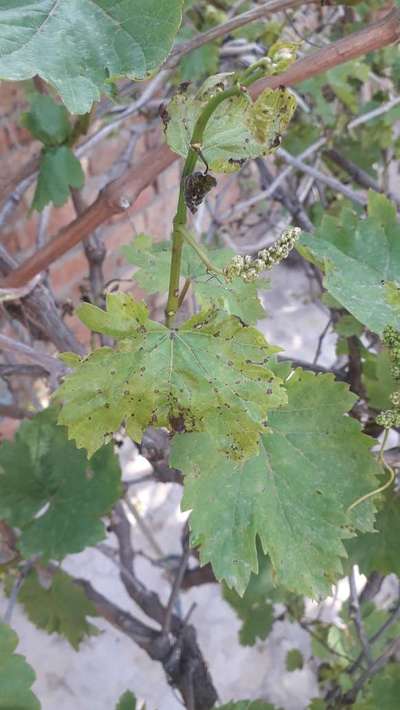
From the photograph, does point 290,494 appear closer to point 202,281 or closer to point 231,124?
point 202,281

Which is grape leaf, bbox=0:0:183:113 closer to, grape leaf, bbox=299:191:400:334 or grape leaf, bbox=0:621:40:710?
grape leaf, bbox=299:191:400:334

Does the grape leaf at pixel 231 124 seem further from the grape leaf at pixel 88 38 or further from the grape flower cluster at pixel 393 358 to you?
the grape flower cluster at pixel 393 358

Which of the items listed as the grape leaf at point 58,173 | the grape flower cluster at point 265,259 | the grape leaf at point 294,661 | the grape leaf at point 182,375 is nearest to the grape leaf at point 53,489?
the grape leaf at point 58,173

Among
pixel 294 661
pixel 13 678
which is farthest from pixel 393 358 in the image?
pixel 294 661

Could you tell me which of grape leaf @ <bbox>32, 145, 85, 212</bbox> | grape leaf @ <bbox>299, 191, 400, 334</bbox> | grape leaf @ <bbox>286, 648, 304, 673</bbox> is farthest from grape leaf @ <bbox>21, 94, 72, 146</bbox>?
grape leaf @ <bbox>286, 648, 304, 673</bbox>

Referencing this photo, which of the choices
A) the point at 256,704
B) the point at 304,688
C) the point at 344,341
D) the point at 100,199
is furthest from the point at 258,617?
the point at 100,199

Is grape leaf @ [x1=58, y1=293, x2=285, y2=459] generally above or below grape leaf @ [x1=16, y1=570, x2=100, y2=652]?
above

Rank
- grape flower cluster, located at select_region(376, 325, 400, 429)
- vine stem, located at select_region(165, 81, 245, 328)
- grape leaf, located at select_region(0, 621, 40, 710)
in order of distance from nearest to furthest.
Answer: vine stem, located at select_region(165, 81, 245, 328) → grape flower cluster, located at select_region(376, 325, 400, 429) → grape leaf, located at select_region(0, 621, 40, 710)
